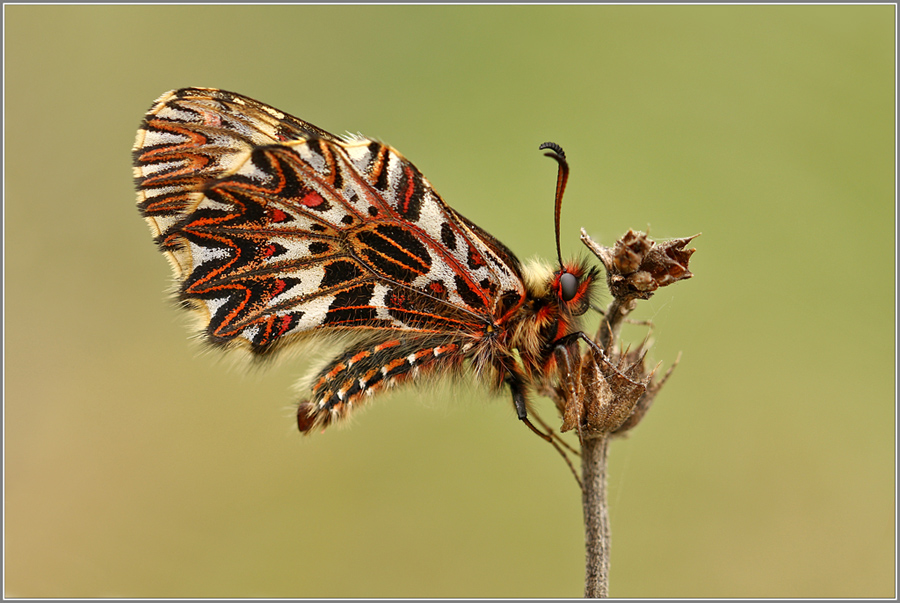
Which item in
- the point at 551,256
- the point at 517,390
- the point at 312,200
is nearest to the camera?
the point at 312,200

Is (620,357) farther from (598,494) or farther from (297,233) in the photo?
(297,233)

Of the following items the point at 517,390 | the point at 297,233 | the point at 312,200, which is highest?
the point at 312,200

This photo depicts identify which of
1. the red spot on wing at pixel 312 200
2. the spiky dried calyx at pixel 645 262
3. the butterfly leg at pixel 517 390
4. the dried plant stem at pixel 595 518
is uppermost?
the red spot on wing at pixel 312 200

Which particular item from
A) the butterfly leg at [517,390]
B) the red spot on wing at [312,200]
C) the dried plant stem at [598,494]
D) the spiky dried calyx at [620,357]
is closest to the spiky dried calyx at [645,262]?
the spiky dried calyx at [620,357]

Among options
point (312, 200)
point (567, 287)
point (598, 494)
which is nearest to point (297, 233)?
point (312, 200)

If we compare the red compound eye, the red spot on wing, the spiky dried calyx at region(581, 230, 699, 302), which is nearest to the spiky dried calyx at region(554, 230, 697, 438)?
the spiky dried calyx at region(581, 230, 699, 302)

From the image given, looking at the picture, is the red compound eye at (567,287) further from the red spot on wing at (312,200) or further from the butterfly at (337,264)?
the red spot on wing at (312,200)

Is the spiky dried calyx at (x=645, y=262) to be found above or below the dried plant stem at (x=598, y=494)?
above
